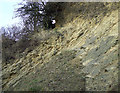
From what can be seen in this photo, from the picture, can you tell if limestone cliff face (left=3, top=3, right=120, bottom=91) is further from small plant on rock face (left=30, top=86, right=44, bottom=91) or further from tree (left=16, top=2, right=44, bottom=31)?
tree (left=16, top=2, right=44, bottom=31)

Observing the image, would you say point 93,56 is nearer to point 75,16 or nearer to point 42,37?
point 75,16

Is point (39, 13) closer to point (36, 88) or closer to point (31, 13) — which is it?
Answer: point (31, 13)

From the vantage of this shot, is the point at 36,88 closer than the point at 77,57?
Yes

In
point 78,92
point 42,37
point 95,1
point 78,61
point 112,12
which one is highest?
point 95,1

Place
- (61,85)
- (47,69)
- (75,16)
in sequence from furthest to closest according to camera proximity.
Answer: (75,16) → (47,69) → (61,85)

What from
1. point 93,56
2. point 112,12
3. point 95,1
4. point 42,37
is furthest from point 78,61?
point 42,37

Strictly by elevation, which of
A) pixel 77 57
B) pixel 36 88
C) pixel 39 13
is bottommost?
pixel 36 88

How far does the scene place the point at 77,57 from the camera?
787 cm

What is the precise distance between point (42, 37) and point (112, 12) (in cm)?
495

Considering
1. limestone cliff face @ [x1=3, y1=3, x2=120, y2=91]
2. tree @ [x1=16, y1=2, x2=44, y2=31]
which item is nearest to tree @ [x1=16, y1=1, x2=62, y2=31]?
tree @ [x1=16, y1=2, x2=44, y2=31]

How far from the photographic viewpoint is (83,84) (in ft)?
20.4

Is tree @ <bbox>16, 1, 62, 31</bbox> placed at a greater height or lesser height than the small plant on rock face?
greater

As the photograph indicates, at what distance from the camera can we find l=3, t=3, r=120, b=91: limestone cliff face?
6.29 metres

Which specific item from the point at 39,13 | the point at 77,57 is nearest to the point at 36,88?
the point at 77,57
